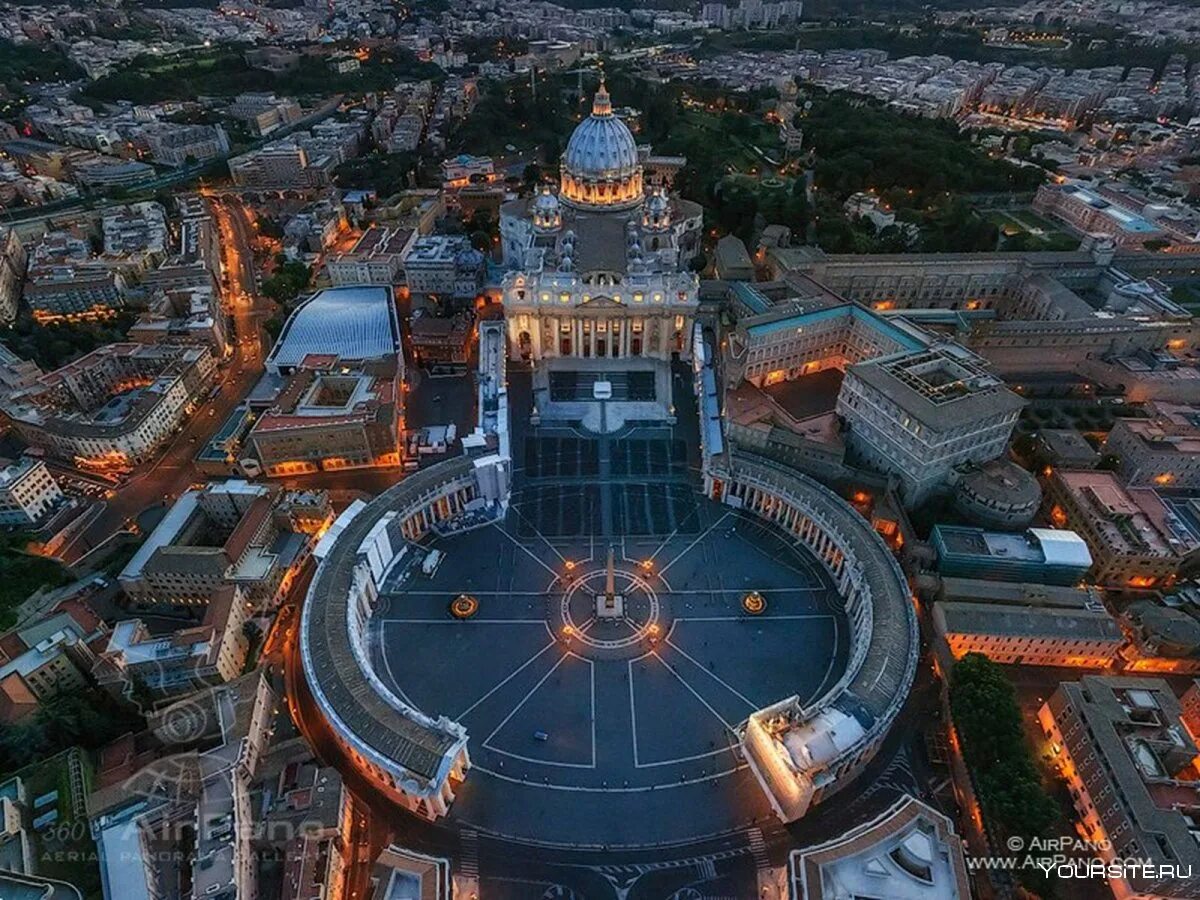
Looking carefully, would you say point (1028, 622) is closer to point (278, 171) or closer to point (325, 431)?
point (325, 431)

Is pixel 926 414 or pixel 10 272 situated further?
pixel 10 272

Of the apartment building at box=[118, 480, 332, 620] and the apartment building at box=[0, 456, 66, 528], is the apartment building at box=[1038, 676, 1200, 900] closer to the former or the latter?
the apartment building at box=[118, 480, 332, 620]

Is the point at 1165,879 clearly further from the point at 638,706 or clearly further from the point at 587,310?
the point at 587,310

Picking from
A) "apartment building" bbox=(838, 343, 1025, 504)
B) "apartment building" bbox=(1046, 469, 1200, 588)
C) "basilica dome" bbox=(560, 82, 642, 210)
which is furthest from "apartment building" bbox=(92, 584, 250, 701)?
"basilica dome" bbox=(560, 82, 642, 210)

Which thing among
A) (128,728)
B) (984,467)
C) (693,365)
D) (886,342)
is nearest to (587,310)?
(693,365)

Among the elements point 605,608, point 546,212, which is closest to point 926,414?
point 605,608

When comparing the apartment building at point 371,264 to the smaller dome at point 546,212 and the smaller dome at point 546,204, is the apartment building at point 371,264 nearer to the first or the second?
the smaller dome at point 546,212
